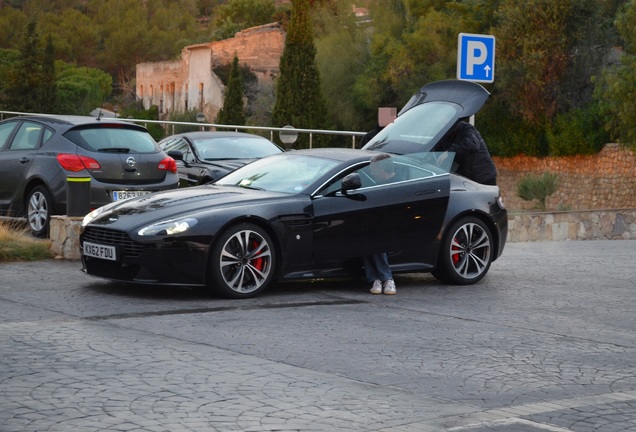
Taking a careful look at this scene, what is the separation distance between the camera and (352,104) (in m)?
60.3

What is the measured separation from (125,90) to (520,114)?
67241mm

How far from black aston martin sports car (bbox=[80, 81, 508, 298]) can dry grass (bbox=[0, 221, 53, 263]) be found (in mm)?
1973

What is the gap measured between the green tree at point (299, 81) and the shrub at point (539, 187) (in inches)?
854

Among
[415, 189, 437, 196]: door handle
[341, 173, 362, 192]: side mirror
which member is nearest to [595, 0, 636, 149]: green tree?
[415, 189, 437, 196]: door handle

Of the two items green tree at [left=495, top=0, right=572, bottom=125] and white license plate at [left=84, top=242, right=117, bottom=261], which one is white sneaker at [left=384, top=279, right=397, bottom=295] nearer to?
white license plate at [left=84, top=242, right=117, bottom=261]

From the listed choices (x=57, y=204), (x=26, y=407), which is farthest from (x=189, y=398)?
(x=57, y=204)

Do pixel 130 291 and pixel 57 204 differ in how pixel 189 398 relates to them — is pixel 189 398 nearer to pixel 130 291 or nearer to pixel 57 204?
pixel 130 291

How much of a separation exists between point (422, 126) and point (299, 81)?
135 feet

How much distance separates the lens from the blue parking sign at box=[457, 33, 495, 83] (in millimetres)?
17328

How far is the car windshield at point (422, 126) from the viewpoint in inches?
524

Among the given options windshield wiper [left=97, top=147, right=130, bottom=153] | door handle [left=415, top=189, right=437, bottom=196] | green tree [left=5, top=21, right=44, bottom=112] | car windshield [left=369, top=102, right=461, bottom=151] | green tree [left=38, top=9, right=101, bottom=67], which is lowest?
door handle [left=415, top=189, right=437, bottom=196]

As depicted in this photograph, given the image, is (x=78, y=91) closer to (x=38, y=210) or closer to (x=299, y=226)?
(x=38, y=210)

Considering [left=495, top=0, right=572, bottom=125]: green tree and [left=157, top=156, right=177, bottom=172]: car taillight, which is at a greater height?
[left=495, top=0, right=572, bottom=125]: green tree

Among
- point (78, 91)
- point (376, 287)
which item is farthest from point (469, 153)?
point (78, 91)
